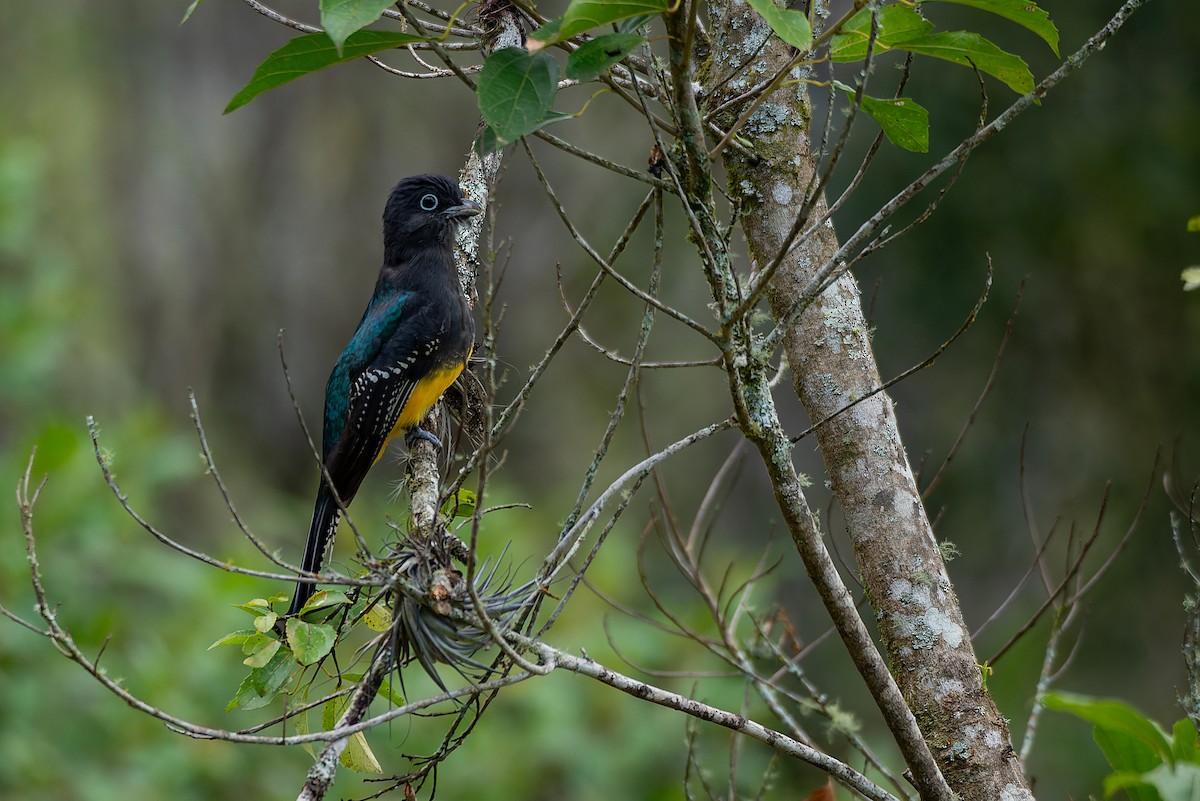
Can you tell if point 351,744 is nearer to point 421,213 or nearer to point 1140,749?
point 1140,749

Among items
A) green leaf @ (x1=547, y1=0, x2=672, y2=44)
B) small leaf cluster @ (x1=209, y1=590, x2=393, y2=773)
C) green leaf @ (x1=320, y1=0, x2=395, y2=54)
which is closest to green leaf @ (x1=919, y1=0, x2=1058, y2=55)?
green leaf @ (x1=547, y1=0, x2=672, y2=44)

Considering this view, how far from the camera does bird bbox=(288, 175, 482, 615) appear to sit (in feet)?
12.1

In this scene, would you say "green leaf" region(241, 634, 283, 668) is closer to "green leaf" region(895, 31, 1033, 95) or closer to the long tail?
the long tail

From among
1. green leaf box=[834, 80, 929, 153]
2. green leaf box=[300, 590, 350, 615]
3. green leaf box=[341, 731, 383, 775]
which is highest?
green leaf box=[834, 80, 929, 153]

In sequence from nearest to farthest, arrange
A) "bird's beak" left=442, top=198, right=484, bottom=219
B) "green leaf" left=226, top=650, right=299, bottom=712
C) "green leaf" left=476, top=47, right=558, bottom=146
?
1. "green leaf" left=476, top=47, right=558, bottom=146
2. "green leaf" left=226, top=650, right=299, bottom=712
3. "bird's beak" left=442, top=198, right=484, bottom=219

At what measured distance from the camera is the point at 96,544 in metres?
5.40

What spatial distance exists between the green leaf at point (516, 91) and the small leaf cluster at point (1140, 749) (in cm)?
106

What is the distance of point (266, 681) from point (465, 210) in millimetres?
1881

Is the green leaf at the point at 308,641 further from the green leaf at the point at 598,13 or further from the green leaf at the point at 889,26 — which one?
the green leaf at the point at 889,26

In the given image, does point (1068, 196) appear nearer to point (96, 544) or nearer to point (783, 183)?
point (783, 183)

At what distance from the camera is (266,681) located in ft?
7.18

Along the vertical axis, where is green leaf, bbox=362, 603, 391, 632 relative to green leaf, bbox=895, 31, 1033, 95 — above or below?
below

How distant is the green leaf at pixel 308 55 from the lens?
1814 mm

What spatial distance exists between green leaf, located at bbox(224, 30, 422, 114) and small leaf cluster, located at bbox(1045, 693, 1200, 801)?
1.40 m
